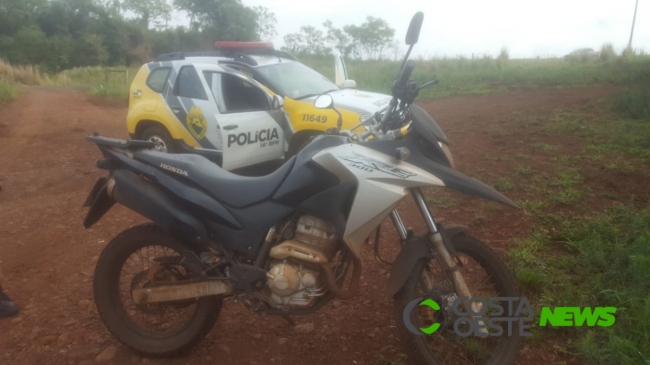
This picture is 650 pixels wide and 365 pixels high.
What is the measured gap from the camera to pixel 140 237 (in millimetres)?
3127

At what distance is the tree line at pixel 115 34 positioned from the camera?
3744 cm

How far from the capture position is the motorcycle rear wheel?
10.3ft

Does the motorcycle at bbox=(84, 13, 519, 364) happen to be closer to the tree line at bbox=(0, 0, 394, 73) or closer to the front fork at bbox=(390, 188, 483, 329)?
the front fork at bbox=(390, 188, 483, 329)

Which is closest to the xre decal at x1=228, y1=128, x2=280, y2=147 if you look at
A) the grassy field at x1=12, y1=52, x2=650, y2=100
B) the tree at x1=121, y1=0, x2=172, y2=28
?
the grassy field at x1=12, y1=52, x2=650, y2=100

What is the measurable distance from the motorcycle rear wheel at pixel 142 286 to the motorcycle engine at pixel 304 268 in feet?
1.50

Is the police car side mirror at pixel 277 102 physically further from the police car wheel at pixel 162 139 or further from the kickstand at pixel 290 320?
the kickstand at pixel 290 320

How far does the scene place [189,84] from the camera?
7.40 metres

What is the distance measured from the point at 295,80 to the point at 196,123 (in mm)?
1510

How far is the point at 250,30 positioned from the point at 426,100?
2422 centimetres

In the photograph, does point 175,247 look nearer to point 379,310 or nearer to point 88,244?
point 379,310

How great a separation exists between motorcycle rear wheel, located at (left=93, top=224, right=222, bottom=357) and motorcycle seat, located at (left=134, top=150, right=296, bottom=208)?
362 mm

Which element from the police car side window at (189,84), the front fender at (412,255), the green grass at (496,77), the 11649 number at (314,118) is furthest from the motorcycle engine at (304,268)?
the green grass at (496,77)

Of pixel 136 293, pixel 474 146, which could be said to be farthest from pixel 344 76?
pixel 136 293

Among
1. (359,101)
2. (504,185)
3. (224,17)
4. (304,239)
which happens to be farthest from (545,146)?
(224,17)
